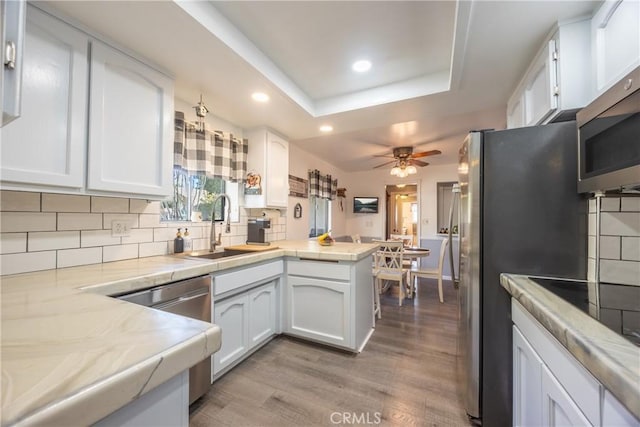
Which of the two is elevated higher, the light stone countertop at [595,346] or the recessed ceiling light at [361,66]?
the recessed ceiling light at [361,66]

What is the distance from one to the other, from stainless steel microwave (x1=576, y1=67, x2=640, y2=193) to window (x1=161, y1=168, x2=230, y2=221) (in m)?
2.45

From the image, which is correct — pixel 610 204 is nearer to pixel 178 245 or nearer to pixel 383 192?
pixel 178 245

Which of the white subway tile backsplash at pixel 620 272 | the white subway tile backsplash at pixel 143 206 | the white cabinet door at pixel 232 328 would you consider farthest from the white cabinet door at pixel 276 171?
the white subway tile backsplash at pixel 620 272

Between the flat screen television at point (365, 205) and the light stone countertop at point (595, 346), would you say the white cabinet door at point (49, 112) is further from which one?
the flat screen television at point (365, 205)

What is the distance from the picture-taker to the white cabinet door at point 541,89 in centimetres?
131

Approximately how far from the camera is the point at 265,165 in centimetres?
269

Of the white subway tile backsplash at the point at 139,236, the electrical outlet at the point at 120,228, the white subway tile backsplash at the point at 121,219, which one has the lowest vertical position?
the white subway tile backsplash at the point at 139,236

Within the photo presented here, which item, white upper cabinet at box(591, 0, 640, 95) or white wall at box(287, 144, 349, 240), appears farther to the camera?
white wall at box(287, 144, 349, 240)

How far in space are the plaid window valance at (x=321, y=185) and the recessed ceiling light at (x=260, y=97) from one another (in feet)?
6.83

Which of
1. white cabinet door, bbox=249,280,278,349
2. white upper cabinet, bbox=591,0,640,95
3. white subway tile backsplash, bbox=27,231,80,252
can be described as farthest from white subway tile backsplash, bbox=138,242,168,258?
white upper cabinet, bbox=591,0,640,95

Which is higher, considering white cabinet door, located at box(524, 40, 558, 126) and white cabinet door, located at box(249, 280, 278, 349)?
white cabinet door, located at box(524, 40, 558, 126)

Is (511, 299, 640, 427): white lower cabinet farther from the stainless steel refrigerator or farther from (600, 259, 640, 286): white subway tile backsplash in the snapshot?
(600, 259, 640, 286): white subway tile backsplash

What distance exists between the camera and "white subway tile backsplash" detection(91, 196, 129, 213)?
156 cm

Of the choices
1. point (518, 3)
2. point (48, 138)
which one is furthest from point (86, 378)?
point (518, 3)
